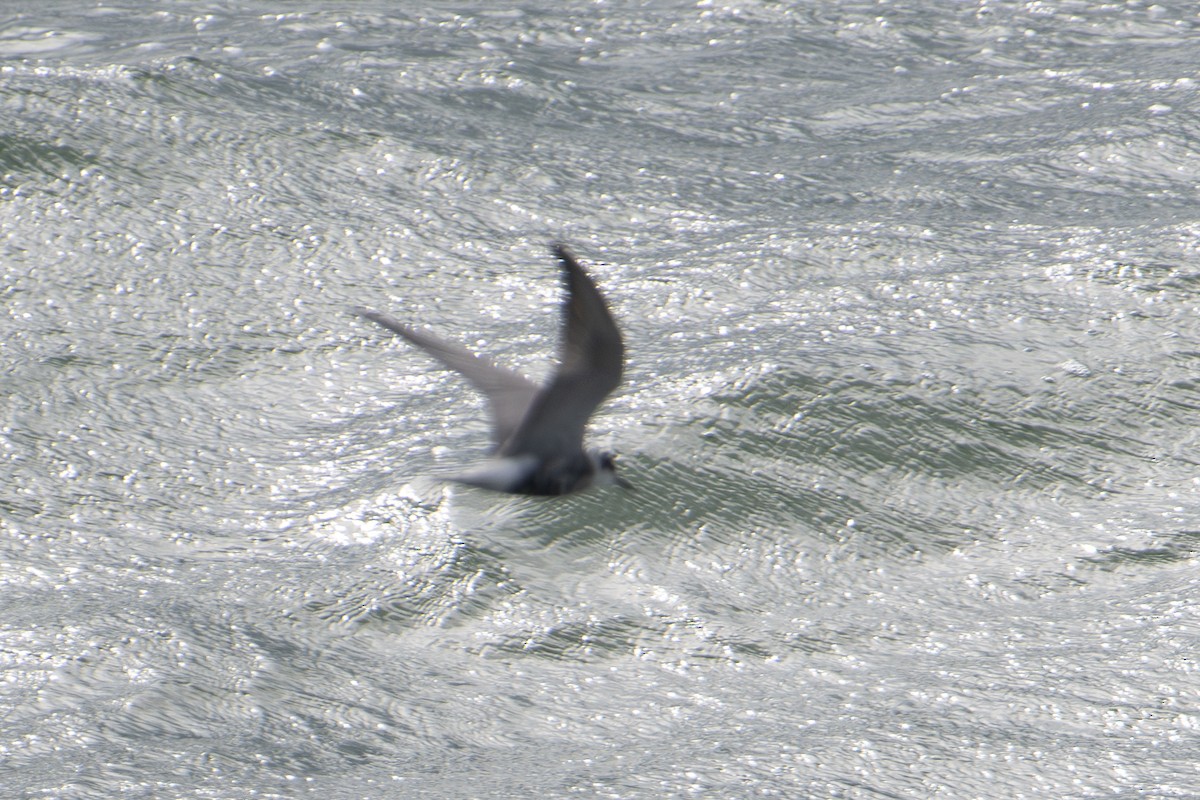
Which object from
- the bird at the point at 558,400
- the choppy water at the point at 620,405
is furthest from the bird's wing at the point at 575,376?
the choppy water at the point at 620,405

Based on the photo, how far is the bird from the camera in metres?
3.63

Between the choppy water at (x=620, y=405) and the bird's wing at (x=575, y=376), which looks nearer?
the bird's wing at (x=575, y=376)

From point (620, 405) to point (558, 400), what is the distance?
175 cm

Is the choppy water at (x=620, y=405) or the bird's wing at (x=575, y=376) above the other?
the bird's wing at (x=575, y=376)

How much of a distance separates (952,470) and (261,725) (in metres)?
2.62

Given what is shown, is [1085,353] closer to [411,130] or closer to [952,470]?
[952,470]

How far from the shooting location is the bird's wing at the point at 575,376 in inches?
140

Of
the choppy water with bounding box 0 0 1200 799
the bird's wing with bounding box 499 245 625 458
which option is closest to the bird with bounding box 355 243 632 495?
the bird's wing with bounding box 499 245 625 458

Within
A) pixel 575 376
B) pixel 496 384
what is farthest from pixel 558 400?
pixel 496 384

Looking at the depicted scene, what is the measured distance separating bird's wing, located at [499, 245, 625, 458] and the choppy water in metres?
0.85

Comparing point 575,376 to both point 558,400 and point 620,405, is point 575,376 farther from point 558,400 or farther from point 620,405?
point 620,405

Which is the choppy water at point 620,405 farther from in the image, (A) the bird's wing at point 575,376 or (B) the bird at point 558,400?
(A) the bird's wing at point 575,376

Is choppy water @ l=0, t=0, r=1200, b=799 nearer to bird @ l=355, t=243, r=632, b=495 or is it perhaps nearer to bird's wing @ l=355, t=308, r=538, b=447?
bird @ l=355, t=243, r=632, b=495

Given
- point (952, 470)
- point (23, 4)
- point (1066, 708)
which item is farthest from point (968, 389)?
point (23, 4)
